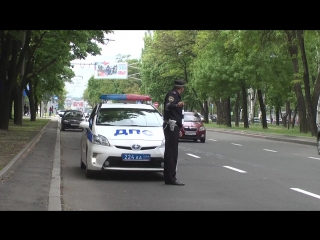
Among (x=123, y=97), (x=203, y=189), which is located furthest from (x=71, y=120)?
(x=203, y=189)

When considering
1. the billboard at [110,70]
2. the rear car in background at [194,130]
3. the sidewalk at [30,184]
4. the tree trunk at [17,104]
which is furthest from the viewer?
the billboard at [110,70]

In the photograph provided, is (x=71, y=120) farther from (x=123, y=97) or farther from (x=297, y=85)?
(x=123, y=97)

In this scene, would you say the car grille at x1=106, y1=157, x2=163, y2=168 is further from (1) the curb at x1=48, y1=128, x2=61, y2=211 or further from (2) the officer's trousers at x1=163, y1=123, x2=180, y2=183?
(1) the curb at x1=48, y1=128, x2=61, y2=211

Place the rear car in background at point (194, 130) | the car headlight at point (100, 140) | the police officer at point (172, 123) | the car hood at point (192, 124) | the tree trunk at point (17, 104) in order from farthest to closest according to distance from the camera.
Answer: the tree trunk at point (17, 104) < the car hood at point (192, 124) < the rear car in background at point (194, 130) < the car headlight at point (100, 140) < the police officer at point (172, 123)

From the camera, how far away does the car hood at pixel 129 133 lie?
12.6 meters

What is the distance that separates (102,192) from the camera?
35.2 feet

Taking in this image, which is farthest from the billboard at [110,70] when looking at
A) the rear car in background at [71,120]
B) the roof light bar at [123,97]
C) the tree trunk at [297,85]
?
the roof light bar at [123,97]

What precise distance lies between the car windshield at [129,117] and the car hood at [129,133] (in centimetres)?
41

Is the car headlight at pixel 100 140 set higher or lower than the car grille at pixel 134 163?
higher

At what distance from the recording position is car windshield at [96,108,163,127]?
44.1 ft

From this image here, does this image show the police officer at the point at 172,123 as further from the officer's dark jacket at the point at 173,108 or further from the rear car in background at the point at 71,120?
the rear car in background at the point at 71,120

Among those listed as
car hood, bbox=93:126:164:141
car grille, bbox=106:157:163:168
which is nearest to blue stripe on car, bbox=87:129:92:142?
car hood, bbox=93:126:164:141

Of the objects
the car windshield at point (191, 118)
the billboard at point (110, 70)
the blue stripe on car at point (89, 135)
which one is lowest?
the blue stripe on car at point (89, 135)

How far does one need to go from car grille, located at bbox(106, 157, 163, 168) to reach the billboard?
7149 centimetres
